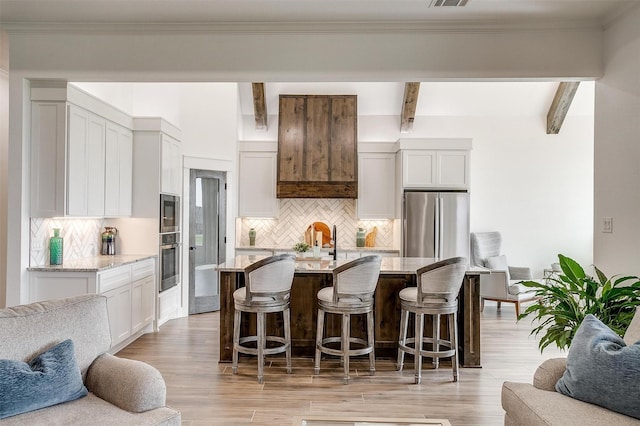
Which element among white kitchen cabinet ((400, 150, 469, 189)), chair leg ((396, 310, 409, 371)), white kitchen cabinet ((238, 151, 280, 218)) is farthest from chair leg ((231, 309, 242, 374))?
white kitchen cabinet ((400, 150, 469, 189))

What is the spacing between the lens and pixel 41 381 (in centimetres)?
205

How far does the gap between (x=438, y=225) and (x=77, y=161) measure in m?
4.56

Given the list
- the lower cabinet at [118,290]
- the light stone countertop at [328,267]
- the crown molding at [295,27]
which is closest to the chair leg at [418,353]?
the light stone countertop at [328,267]

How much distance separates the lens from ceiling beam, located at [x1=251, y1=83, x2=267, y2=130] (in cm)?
697

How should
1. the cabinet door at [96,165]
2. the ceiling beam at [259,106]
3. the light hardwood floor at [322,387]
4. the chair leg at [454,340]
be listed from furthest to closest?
1. the ceiling beam at [259,106]
2. the cabinet door at [96,165]
3. the chair leg at [454,340]
4. the light hardwood floor at [322,387]

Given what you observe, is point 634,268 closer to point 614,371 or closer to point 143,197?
point 614,371

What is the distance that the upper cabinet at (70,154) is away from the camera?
408 cm

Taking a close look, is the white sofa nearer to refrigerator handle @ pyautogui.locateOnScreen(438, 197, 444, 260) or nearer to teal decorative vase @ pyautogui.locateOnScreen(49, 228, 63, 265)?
teal decorative vase @ pyautogui.locateOnScreen(49, 228, 63, 265)

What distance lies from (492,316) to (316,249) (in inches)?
111

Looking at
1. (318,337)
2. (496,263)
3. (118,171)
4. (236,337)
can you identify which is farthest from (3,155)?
(496,263)

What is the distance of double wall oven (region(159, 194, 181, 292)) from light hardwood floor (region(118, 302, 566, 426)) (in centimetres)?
100

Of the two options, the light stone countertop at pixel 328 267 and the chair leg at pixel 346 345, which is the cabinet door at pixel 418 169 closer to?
the light stone countertop at pixel 328 267

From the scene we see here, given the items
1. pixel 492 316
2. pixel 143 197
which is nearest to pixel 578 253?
pixel 492 316

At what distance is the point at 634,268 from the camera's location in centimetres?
340
